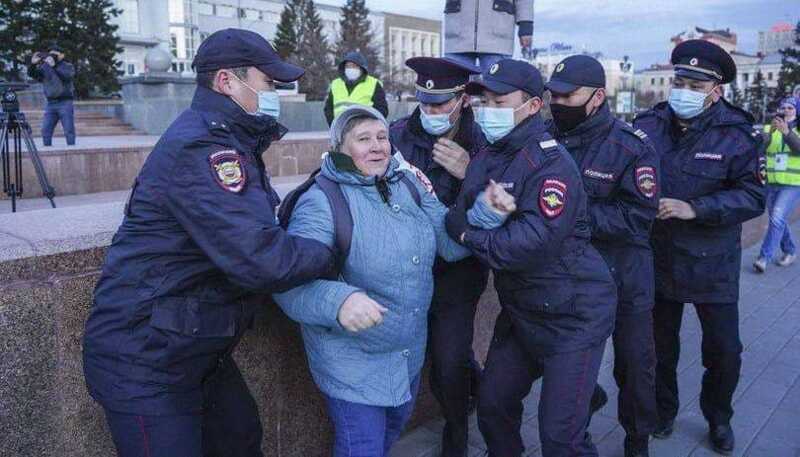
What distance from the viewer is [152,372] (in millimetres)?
2086

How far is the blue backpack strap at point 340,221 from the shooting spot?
2.38m

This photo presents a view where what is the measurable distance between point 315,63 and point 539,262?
4776 centimetres

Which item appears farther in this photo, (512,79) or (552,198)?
(512,79)

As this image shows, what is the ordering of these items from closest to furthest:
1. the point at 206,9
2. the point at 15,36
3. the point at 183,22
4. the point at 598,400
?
the point at 598,400 < the point at 15,36 < the point at 183,22 < the point at 206,9

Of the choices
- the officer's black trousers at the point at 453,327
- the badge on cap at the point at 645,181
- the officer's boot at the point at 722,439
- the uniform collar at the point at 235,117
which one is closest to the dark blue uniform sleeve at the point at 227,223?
the uniform collar at the point at 235,117

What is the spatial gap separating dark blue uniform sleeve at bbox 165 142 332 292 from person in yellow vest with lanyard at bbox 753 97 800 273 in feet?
22.7

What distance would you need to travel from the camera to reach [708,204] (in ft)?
11.0

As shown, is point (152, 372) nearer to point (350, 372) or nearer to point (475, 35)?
point (350, 372)

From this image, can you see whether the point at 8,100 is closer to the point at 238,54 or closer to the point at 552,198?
the point at 238,54

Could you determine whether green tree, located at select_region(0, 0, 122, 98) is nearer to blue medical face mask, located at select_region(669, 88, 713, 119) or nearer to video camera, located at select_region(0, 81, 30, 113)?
video camera, located at select_region(0, 81, 30, 113)

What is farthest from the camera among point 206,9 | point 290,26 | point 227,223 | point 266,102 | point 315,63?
point 206,9

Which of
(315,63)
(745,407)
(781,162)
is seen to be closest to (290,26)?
(315,63)

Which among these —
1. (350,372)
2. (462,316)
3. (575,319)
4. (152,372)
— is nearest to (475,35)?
(462,316)

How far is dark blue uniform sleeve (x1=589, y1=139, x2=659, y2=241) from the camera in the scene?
3.11 metres
